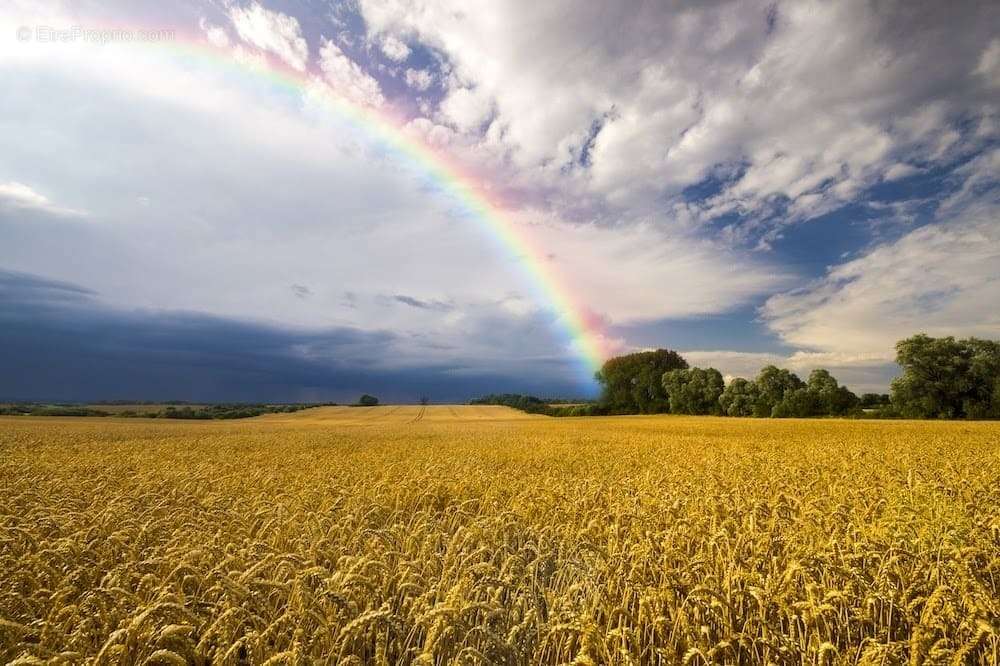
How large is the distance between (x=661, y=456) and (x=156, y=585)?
14.3 meters

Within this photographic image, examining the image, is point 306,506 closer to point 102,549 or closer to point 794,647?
point 102,549

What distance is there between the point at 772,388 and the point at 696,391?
11860mm

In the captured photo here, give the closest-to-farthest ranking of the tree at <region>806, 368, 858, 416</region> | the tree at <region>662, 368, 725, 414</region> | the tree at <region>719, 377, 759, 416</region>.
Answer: the tree at <region>806, 368, 858, 416</region> < the tree at <region>719, 377, 759, 416</region> < the tree at <region>662, 368, 725, 414</region>

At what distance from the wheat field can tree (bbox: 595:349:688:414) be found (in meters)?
92.3

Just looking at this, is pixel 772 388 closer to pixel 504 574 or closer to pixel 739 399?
pixel 739 399

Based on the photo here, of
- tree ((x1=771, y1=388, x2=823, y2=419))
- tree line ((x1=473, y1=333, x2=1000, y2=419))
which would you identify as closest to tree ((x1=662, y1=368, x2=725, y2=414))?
tree line ((x1=473, y1=333, x2=1000, y2=419))

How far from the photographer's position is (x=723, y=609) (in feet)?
11.8

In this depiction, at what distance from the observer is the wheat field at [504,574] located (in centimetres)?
324

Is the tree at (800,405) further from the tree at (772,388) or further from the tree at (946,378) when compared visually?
the tree at (946,378)

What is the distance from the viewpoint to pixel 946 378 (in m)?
59.9

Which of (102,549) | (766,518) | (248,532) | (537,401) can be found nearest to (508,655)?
(248,532)

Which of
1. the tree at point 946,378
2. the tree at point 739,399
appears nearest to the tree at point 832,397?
the tree at point 739,399

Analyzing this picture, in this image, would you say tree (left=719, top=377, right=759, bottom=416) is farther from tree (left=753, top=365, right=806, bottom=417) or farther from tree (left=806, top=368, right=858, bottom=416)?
tree (left=806, top=368, right=858, bottom=416)

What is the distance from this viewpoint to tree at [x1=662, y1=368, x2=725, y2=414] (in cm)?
8650
